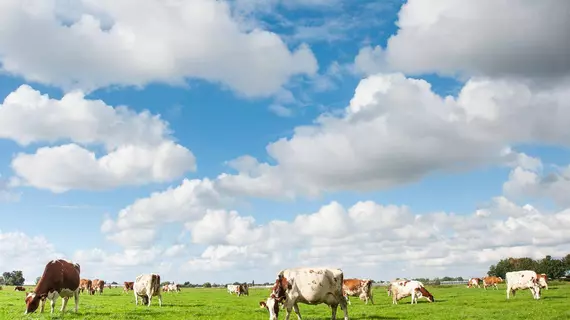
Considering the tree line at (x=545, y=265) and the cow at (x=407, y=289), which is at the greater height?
the cow at (x=407, y=289)

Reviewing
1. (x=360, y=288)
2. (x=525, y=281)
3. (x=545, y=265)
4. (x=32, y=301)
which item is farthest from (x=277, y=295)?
(x=545, y=265)

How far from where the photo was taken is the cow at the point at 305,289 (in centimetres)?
2333

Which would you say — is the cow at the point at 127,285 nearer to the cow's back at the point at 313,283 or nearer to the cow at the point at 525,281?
the cow at the point at 525,281

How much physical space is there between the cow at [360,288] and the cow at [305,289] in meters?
21.1

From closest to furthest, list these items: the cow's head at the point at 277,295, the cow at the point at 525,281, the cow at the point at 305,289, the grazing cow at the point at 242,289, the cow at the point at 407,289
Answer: the cow's head at the point at 277,295
the cow at the point at 305,289
the cow at the point at 407,289
the cow at the point at 525,281
the grazing cow at the point at 242,289

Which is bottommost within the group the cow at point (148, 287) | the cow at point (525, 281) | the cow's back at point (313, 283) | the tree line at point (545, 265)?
the tree line at point (545, 265)

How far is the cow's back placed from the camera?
2345 centimetres

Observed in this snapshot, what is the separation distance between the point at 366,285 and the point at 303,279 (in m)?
22.2

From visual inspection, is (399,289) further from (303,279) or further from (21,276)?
(21,276)

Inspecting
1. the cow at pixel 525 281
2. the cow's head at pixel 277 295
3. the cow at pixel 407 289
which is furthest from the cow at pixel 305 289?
the cow at pixel 525 281

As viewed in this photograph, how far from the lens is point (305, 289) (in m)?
23.5

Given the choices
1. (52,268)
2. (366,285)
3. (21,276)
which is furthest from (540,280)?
(21,276)

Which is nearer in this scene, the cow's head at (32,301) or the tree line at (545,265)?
the cow's head at (32,301)

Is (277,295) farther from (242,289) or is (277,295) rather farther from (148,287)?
(242,289)
